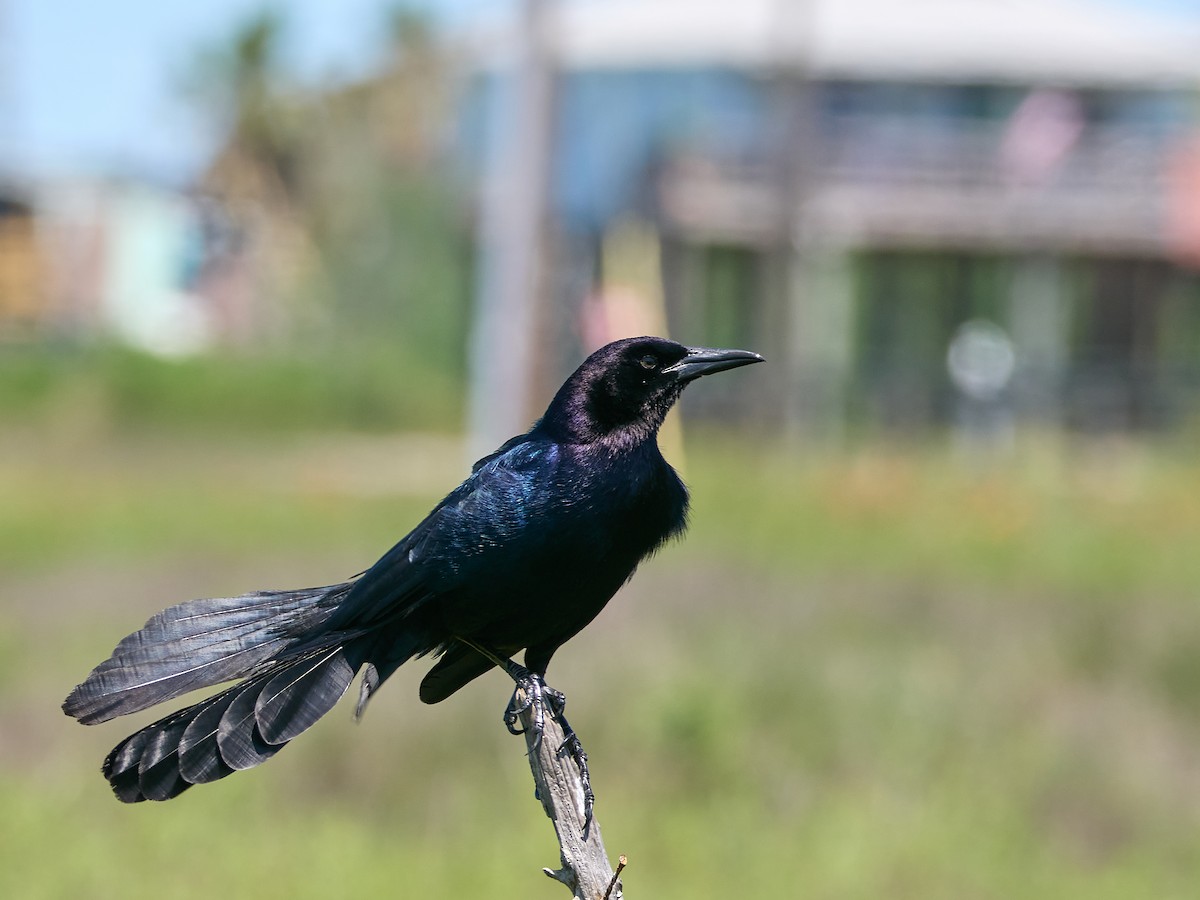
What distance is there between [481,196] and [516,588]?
26.0 meters

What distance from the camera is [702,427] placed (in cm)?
2384

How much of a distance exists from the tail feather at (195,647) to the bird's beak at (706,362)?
20.4 inches

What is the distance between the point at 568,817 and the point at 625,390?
55 cm

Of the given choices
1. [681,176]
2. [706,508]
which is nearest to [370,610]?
[706,508]

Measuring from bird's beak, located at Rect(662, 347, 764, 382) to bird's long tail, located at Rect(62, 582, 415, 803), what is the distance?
0.51 meters

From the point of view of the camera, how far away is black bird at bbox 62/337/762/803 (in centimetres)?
228

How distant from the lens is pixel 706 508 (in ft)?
42.9

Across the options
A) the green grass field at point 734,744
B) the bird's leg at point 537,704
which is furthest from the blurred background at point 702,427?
the bird's leg at point 537,704

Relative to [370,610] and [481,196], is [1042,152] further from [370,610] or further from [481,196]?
[370,610]

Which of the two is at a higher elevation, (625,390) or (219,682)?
(625,390)

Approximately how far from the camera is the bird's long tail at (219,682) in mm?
2123

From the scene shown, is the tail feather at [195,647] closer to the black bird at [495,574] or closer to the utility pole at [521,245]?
the black bird at [495,574]

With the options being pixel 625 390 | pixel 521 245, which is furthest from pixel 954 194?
pixel 625 390

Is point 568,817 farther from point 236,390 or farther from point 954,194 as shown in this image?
point 954,194
